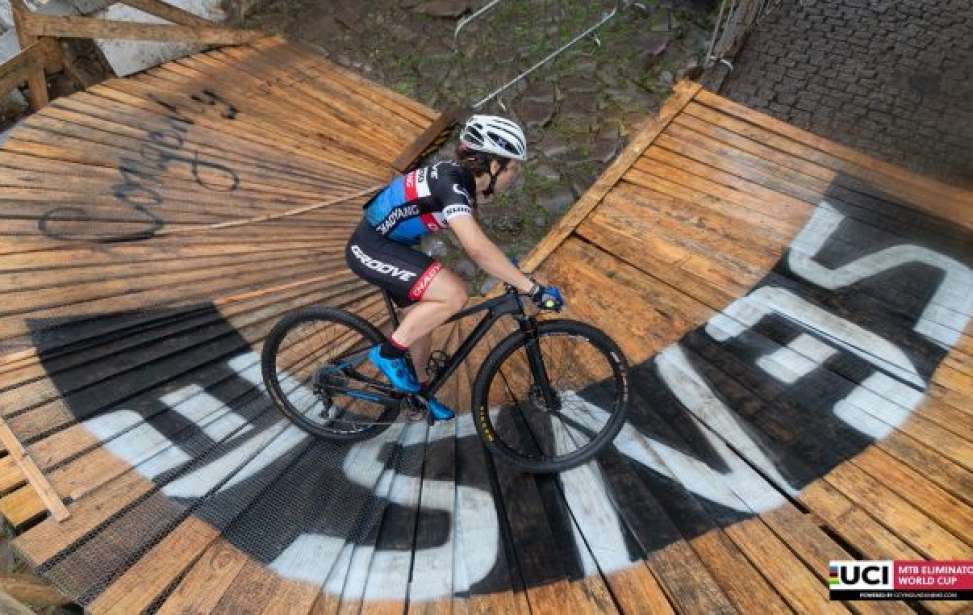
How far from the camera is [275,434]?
4.50 meters

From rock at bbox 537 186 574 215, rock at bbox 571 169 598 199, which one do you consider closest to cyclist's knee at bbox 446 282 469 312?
rock at bbox 537 186 574 215

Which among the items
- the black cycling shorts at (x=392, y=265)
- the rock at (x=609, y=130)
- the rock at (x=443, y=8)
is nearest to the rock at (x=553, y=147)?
the rock at (x=609, y=130)

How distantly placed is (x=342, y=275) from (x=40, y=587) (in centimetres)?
337

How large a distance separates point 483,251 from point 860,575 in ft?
8.83

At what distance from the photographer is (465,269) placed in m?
8.34

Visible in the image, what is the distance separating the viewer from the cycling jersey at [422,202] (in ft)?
12.4

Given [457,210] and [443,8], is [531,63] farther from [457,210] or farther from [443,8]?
[457,210]

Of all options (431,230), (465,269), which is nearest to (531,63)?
(465,269)

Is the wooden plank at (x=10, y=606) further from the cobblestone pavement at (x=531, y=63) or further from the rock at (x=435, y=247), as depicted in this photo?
the rock at (x=435, y=247)

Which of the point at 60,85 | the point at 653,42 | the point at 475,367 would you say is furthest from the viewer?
the point at 60,85

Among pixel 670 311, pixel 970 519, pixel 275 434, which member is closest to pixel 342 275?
pixel 275 434

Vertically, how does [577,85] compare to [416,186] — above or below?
above

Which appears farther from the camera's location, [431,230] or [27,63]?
[27,63]

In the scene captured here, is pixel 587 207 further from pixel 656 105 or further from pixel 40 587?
pixel 40 587
